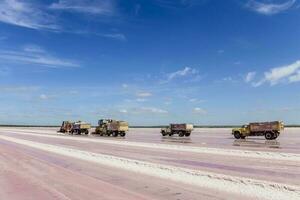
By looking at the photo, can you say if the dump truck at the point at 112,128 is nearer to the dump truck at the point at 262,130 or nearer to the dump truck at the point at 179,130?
the dump truck at the point at 179,130

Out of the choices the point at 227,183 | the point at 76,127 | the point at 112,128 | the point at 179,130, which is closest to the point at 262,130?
the point at 179,130

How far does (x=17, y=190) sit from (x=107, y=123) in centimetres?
5247

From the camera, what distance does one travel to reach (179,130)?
60531 mm

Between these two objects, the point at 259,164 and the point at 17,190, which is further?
the point at 259,164

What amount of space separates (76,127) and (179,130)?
26.3 m

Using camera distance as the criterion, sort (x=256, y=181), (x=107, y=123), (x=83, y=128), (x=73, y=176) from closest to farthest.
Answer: (x=256, y=181) → (x=73, y=176) → (x=107, y=123) → (x=83, y=128)

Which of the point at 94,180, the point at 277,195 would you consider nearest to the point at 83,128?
the point at 94,180

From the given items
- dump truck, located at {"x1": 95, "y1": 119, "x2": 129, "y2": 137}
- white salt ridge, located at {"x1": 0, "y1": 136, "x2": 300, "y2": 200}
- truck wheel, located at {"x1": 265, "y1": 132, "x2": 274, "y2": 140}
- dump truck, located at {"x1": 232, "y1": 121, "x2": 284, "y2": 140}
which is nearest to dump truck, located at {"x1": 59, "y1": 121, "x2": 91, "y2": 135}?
dump truck, located at {"x1": 95, "y1": 119, "x2": 129, "y2": 137}

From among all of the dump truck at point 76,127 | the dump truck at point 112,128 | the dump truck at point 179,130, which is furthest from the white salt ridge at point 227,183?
the dump truck at point 76,127

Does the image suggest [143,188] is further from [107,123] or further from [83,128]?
[83,128]

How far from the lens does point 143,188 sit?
13.1 meters

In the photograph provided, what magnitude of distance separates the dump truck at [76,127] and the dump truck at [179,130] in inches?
792

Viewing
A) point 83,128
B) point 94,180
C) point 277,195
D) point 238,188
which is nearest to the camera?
point 277,195

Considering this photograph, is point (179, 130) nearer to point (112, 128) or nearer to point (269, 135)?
point (112, 128)
